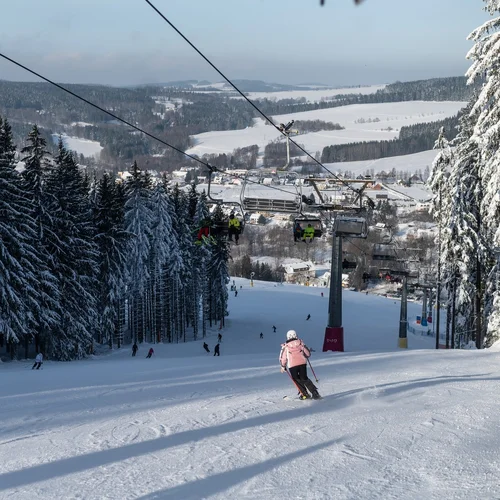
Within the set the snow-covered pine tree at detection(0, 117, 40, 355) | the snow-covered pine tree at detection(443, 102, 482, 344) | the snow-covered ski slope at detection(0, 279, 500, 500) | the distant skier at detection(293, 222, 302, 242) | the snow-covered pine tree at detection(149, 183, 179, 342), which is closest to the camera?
the snow-covered ski slope at detection(0, 279, 500, 500)

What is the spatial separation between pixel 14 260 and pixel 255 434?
68.9 feet

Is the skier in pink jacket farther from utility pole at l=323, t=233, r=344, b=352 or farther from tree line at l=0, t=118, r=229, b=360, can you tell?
tree line at l=0, t=118, r=229, b=360

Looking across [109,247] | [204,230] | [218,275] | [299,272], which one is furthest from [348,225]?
[299,272]

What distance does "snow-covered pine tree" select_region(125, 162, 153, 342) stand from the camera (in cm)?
4112

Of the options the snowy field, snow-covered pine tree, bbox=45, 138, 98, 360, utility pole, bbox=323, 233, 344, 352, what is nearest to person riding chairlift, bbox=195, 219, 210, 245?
utility pole, bbox=323, 233, 344, 352

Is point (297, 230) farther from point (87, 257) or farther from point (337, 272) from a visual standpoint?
point (87, 257)

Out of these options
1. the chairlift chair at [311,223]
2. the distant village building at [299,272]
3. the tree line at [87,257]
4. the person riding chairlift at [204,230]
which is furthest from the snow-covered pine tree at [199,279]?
the distant village building at [299,272]

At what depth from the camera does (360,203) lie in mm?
20578

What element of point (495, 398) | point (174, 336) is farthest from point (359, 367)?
point (174, 336)

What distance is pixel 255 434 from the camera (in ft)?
26.2

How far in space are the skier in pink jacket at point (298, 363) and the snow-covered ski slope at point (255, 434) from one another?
26 cm

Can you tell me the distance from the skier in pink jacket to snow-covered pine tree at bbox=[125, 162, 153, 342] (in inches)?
1222

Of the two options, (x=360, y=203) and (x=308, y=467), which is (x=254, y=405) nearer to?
(x=308, y=467)

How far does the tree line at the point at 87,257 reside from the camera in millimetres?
27109
